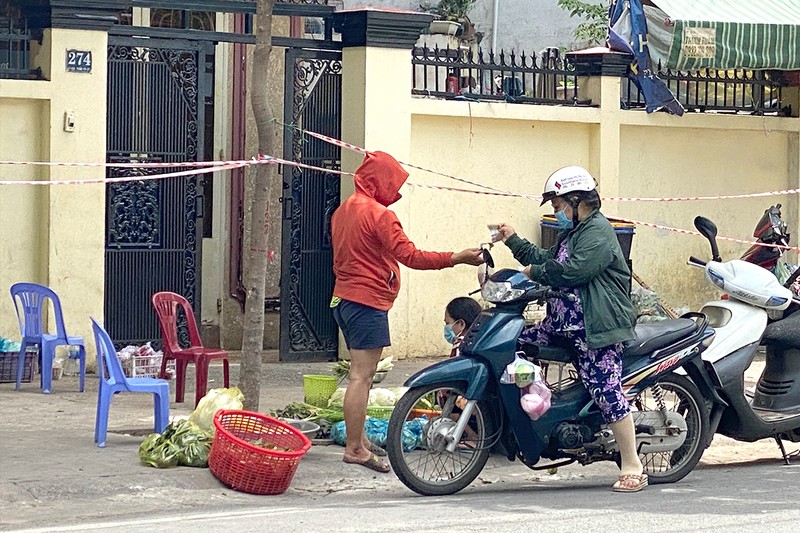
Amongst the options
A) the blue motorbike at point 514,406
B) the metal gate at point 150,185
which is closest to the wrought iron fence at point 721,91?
the metal gate at point 150,185

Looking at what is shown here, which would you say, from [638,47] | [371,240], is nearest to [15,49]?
[371,240]

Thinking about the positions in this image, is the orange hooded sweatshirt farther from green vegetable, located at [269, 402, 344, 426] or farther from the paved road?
green vegetable, located at [269, 402, 344, 426]

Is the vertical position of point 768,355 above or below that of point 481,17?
below

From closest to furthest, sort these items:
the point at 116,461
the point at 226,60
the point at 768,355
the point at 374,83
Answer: the point at 116,461 → the point at 768,355 → the point at 374,83 → the point at 226,60

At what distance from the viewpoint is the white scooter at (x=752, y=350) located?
27.8 ft

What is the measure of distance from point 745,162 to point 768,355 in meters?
6.69

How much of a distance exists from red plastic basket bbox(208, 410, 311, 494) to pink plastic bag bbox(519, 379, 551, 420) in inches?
48.1

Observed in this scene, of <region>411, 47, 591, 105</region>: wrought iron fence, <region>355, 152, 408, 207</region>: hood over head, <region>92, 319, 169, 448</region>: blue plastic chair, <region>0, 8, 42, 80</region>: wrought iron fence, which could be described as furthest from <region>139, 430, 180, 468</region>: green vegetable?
<region>411, 47, 591, 105</region>: wrought iron fence

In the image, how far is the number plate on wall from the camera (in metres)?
11.6

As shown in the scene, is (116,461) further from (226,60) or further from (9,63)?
(226,60)

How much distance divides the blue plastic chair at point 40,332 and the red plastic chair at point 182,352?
0.73m

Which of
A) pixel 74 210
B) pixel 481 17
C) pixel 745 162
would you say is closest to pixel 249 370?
pixel 74 210

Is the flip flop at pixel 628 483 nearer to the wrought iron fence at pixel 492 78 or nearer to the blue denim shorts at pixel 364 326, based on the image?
the blue denim shorts at pixel 364 326

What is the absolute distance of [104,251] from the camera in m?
11.9
